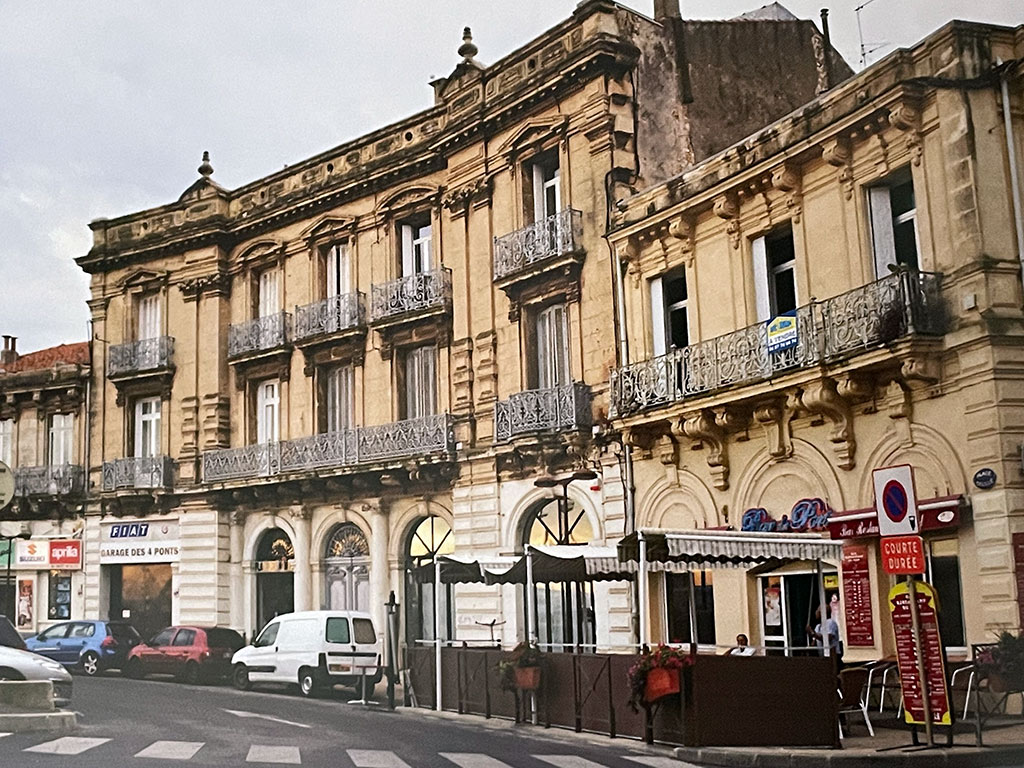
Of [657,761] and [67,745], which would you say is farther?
[67,745]

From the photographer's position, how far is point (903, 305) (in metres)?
16.3

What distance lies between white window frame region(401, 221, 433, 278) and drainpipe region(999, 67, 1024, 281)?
1441cm

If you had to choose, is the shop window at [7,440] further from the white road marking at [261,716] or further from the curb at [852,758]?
the curb at [852,758]

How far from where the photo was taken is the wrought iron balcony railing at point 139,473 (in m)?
32.1

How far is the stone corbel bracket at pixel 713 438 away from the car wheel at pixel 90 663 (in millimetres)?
14989

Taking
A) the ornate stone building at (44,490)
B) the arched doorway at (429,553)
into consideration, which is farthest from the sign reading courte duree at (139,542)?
the arched doorway at (429,553)

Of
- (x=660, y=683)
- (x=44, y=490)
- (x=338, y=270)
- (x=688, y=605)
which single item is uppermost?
(x=338, y=270)

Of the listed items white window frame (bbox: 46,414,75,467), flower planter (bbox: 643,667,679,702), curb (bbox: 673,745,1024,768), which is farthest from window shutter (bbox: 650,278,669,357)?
white window frame (bbox: 46,414,75,467)

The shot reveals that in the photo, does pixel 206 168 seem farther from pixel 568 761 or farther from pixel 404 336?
pixel 568 761

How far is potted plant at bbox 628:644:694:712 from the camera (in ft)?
46.8

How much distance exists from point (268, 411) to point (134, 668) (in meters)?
6.67

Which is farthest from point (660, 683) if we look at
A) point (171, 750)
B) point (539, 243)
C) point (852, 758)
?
point (539, 243)

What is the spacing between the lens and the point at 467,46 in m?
27.1

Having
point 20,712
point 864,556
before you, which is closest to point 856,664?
point 864,556
